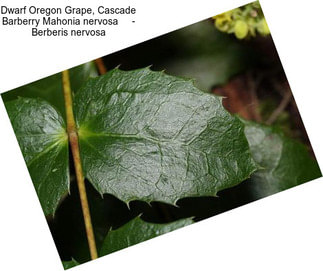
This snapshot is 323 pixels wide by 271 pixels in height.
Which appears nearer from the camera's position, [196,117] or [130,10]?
[196,117]

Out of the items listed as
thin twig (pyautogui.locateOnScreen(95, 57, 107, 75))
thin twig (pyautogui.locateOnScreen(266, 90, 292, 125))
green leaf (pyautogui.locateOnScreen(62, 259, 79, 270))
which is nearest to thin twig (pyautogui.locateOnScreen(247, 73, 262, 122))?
thin twig (pyautogui.locateOnScreen(266, 90, 292, 125))

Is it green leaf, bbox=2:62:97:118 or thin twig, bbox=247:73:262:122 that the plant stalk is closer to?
green leaf, bbox=2:62:97:118

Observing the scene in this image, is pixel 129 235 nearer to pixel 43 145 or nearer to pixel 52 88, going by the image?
pixel 43 145

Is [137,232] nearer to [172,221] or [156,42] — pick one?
[172,221]

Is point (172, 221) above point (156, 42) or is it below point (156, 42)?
below

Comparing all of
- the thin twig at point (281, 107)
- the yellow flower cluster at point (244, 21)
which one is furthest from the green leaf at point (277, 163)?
the yellow flower cluster at point (244, 21)

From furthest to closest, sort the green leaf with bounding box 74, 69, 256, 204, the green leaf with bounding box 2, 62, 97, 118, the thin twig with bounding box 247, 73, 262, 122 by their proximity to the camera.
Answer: the thin twig with bounding box 247, 73, 262, 122 < the green leaf with bounding box 2, 62, 97, 118 < the green leaf with bounding box 74, 69, 256, 204

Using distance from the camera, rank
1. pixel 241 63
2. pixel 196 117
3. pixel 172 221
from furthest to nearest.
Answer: pixel 241 63 → pixel 172 221 → pixel 196 117

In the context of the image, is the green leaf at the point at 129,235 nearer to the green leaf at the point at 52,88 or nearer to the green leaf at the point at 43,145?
the green leaf at the point at 43,145

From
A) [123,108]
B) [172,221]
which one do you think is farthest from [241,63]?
[172,221]
